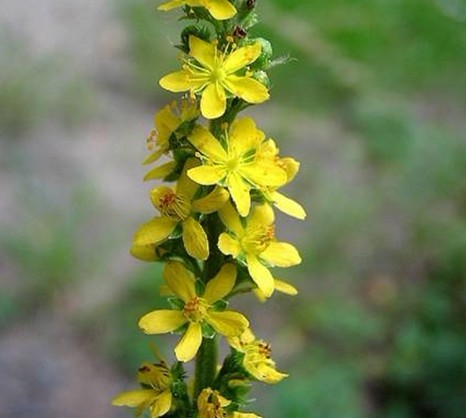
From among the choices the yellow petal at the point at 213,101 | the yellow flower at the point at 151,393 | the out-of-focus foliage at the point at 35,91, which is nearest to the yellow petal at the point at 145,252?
the yellow flower at the point at 151,393

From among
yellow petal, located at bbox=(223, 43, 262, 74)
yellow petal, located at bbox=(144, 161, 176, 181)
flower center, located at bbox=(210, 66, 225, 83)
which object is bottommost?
yellow petal, located at bbox=(144, 161, 176, 181)

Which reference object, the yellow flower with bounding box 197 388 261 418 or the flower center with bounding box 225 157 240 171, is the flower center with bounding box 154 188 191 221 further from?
the yellow flower with bounding box 197 388 261 418

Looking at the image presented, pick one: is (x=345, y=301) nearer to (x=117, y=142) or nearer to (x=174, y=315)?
(x=117, y=142)

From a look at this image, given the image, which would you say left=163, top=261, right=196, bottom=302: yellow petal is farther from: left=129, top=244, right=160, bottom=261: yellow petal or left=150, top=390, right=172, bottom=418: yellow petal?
left=150, top=390, right=172, bottom=418: yellow petal

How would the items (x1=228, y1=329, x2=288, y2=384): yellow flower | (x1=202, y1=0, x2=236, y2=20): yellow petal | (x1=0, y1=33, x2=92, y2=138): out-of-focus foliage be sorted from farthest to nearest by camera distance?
1. (x1=0, y1=33, x2=92, y2=138): out-of-focus foliage
2. (x1=228, y1=329, x2=288, y2=384): yellow flower
3. (x1=202, y1=0, x2=236, y2=20): yellow petal

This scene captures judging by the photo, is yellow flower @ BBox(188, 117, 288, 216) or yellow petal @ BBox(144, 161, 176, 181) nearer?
yellow flower @ BBox(188, 117, 288, 216)

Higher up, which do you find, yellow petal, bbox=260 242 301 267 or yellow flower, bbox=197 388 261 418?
yellow petal, bbox=260 242 301 267

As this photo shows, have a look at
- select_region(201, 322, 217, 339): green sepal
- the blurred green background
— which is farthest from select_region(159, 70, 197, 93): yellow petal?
the blurred green background

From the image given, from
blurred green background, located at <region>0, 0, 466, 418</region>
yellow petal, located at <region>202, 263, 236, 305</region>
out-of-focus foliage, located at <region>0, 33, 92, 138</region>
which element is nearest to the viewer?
yellow petal, located at <region>202, 263, 236, 305</region>

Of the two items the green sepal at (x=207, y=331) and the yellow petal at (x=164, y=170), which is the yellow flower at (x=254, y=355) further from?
the yellow petal at (x=164, y=170)
